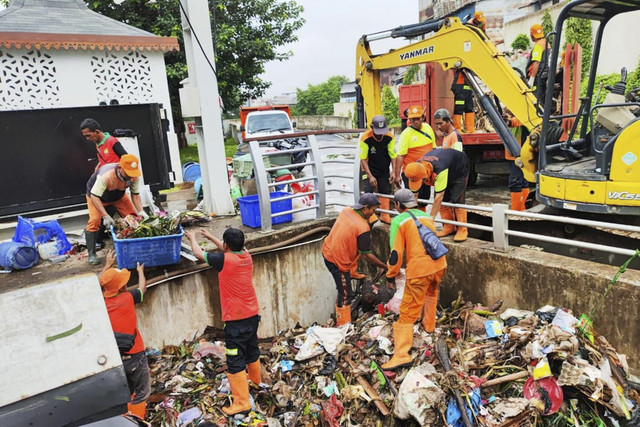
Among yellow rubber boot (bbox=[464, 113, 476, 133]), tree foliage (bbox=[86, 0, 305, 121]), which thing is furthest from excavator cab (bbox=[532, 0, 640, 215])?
tree foliage (bbox=[86, 0, 305, 121])

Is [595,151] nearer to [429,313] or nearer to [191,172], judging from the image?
[429,313]

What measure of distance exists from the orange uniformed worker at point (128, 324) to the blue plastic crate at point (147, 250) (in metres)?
0.39

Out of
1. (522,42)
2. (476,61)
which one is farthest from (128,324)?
(522,42)

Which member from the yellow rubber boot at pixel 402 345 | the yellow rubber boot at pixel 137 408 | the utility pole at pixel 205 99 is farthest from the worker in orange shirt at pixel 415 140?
the yellow rubber boot at pixel 137 408

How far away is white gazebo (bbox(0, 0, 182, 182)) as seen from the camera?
7.81 meters

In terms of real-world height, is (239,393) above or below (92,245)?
below

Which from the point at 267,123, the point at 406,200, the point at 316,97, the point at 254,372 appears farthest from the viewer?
the point at 316,97

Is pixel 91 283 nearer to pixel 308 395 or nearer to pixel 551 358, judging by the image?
pixel 308 395

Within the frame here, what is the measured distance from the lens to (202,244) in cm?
575

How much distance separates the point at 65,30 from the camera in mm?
9250

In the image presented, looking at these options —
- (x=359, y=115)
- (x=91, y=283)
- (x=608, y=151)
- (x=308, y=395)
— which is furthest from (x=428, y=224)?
(x=359, y=115)

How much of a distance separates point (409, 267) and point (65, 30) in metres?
8.92

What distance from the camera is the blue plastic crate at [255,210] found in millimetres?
6227

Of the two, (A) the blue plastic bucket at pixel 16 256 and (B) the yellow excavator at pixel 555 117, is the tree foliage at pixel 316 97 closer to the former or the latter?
(B) the yellow excavator at pixel 555 117
